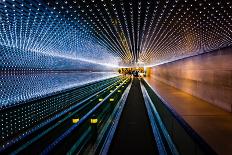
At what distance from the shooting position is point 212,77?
998 cm

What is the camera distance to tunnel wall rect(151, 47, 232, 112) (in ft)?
27.7

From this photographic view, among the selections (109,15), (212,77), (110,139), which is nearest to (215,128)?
(110,139)

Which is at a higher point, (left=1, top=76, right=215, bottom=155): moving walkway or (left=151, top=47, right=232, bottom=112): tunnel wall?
(left=151, top=47, right=232, bottom=112): tunnel wall

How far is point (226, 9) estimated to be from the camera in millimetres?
3877

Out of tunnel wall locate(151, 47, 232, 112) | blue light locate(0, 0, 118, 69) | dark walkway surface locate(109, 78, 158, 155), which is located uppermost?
blue light locate(0, 0, 118, 69)

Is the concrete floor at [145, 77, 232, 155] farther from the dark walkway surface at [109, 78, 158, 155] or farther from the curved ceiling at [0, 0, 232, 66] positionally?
the curved ceiling at [0, 0, 232, 66]

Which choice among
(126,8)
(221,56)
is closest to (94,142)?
(126,8)

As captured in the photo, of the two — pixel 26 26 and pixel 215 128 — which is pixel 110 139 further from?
pixel 26 26

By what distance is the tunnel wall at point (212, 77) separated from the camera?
333 inches

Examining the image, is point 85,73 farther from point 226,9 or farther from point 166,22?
point 226,9

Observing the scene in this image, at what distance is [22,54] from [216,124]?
20.3ft

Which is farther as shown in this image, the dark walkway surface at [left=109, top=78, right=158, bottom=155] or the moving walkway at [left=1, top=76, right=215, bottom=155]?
the dark walkway surface at [left=109, top=78, right=158, bottom=155]

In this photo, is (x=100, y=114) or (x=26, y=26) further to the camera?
(x=100, y=114)

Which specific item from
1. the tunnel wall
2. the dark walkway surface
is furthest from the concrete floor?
the dark walkway surface
